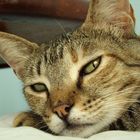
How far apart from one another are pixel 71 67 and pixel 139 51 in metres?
0.21

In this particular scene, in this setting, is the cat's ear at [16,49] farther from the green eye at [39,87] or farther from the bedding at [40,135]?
the bedding at [40,135]

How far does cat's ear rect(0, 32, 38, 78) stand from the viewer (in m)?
1.31

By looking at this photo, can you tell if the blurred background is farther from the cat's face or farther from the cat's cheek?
the cat's cheek

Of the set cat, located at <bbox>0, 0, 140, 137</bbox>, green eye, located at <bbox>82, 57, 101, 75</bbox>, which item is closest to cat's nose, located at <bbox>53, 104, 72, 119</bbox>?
cat, located at <bbox>0, 0, 140, 137</bbox>

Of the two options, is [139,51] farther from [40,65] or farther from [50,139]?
[50,139]

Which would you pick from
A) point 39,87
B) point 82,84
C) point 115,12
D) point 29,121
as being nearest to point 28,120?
point 29,121

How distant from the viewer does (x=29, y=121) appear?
3.93 ft

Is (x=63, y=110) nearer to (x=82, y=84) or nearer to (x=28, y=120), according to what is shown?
(x=82, y=84)

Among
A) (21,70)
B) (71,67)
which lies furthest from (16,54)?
(71,67)

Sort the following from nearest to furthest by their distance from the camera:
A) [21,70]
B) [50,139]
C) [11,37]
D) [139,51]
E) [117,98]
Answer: [50,139] → [117,98] → [139,51] → [11,37] → [21,70]

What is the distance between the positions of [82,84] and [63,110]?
0.11 metres

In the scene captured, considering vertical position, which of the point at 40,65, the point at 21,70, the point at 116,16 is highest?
the point at 116,16

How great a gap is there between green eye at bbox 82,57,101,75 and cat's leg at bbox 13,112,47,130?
0.21m

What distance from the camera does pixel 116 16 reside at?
1205 millimetres
